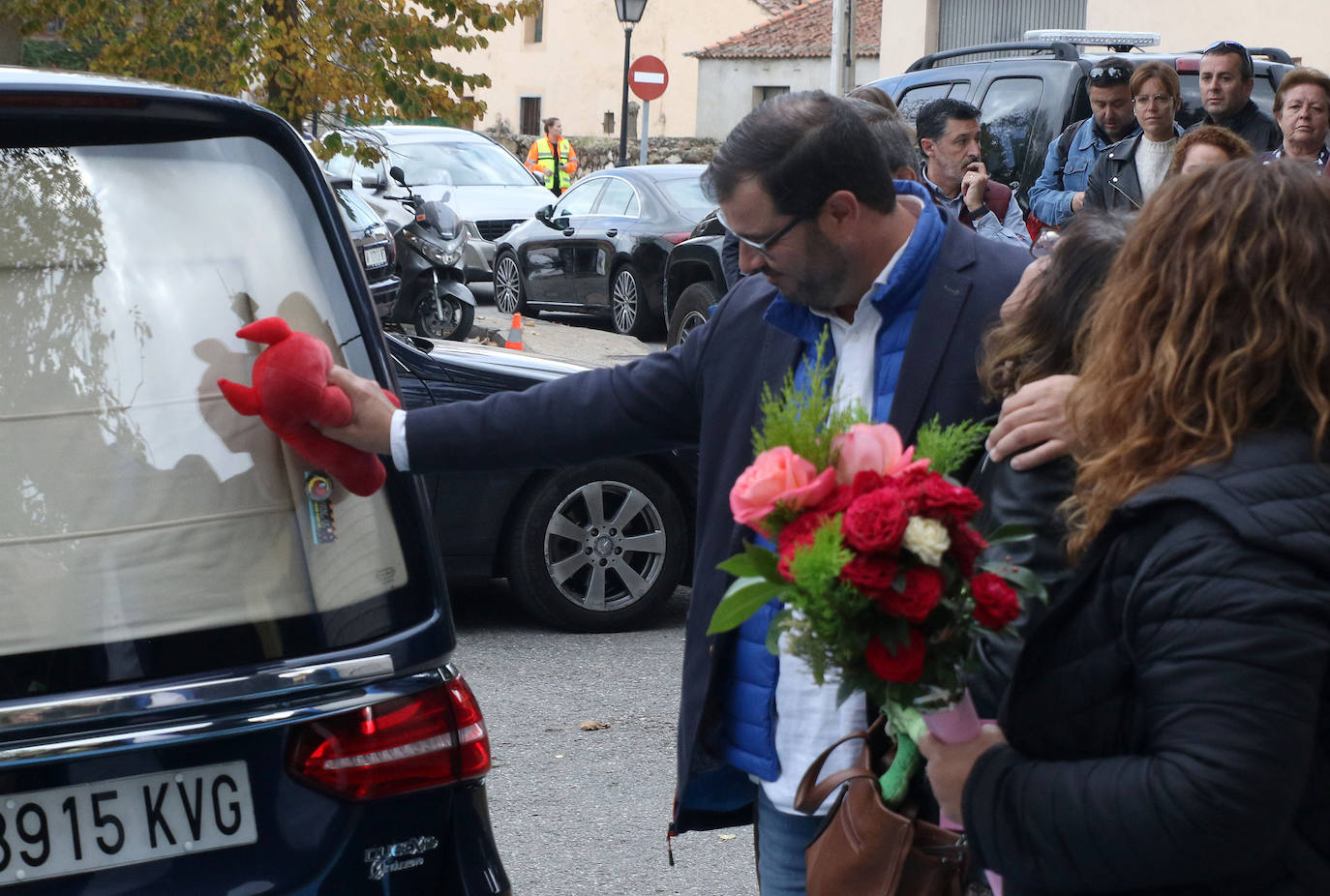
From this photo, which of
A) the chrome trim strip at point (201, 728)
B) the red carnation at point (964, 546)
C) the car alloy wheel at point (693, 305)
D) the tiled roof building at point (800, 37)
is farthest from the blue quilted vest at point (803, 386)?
the tiled roof building at point (800, 37)

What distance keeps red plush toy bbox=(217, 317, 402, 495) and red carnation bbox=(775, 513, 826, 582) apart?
96 centimetres

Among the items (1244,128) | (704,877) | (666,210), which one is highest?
(1244,128)

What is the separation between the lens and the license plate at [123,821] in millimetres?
2102

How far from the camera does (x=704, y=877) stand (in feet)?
14.0

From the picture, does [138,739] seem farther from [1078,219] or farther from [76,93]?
[1078,219]

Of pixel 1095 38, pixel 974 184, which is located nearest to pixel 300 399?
pixel 974 184

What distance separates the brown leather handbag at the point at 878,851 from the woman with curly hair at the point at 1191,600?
0.71 ft

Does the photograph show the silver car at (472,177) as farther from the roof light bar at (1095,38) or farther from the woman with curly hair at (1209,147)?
the woman with curly hair at (1209,147)

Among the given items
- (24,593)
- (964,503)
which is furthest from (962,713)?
(24,593)

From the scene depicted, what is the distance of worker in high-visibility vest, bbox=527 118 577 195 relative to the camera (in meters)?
23.6

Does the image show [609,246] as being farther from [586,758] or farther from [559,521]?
[586,758]

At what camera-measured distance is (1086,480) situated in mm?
1748

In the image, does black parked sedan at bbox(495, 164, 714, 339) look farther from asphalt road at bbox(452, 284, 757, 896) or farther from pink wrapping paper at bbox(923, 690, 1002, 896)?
pink wrapping paper at bbox(923, 690, 1002, 896)

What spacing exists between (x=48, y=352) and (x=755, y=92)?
144 feet
